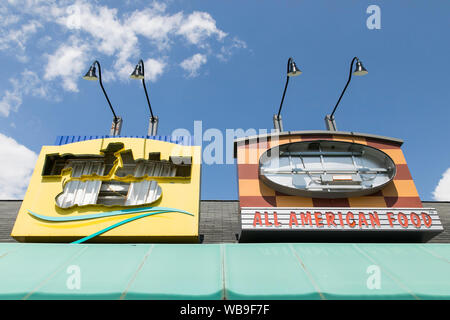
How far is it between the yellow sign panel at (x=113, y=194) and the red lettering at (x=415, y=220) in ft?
17.6

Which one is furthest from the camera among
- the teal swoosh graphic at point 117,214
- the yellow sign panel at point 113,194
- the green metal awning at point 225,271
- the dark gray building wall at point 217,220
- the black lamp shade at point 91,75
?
the black lamp shade at point 91,75

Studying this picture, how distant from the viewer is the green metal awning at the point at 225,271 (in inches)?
175

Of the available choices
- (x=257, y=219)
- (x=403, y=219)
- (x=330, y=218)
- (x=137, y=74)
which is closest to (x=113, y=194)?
(x=137, y=74)

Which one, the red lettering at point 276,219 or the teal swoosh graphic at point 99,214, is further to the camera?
the teal swoosh graphic at point 99,214

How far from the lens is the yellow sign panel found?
7035 millimetres

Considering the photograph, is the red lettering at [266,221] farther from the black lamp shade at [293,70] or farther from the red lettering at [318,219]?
the black lamp shade at [293,70]

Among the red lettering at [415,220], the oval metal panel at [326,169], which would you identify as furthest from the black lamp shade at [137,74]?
the red lettering at [415,220]

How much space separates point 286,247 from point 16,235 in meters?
6.66

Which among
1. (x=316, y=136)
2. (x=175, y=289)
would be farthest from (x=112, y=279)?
(x=316, y=136)

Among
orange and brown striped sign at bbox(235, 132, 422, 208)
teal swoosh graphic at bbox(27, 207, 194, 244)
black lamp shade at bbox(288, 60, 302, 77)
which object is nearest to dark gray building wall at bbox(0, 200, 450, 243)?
orange and brown striped sign at bbox(235, 132, 422, 208)

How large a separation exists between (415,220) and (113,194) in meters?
8.13

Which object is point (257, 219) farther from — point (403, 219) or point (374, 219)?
point (403, 219)

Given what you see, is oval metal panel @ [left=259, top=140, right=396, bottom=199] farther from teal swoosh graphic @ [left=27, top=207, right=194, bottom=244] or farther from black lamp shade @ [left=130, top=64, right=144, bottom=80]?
black lamp shade @ [left=130, top=64, right=144, bottom=80]

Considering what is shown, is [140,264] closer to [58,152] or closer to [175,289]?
[175,289]
